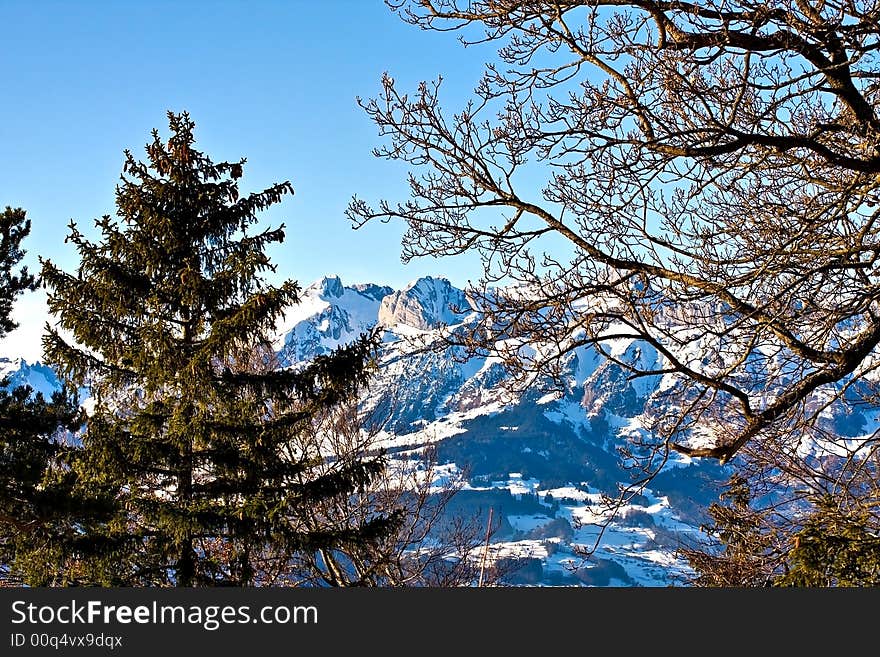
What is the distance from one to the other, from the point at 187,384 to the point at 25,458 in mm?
3600

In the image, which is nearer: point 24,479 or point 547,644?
point 547,644

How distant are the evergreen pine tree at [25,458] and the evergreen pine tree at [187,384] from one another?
23.2 inches

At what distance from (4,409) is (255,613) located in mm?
8776

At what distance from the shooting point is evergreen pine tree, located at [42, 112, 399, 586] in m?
8.73

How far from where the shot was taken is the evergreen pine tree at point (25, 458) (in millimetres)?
9070

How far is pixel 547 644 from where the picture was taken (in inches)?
190

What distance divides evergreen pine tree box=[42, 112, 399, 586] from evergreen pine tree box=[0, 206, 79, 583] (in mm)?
590

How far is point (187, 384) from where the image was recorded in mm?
8828

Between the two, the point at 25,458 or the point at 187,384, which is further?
the point at 25,458

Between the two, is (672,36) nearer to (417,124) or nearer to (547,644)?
(417,124)

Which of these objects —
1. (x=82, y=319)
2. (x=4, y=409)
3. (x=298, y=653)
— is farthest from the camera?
(x=4, y=409)

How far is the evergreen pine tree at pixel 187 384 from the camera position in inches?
344

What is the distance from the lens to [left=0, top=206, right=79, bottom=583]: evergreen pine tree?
907 centimetres

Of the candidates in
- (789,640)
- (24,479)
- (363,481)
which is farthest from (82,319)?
(789,640)
